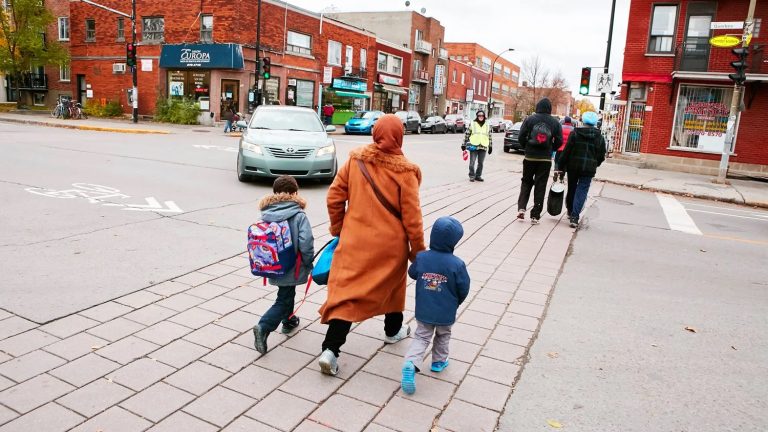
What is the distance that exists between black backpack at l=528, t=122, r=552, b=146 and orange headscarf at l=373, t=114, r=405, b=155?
5.47m

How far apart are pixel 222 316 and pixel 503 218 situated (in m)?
5.69

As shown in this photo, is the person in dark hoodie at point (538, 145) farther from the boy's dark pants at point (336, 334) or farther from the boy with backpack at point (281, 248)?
the boy's dark pants at point (336, 334)

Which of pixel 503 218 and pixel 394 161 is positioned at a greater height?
pixel 394 161

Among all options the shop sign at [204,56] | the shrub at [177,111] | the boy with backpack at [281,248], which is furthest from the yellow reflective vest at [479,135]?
the shrub at [177,111]

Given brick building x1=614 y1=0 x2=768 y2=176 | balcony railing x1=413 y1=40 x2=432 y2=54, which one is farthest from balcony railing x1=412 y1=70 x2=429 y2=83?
brick building x1=614 y1=0 x2=768 y2=176

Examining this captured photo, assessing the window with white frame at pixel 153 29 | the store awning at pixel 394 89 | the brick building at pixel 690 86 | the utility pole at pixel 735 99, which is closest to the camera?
the utility pole at pixel 735 99

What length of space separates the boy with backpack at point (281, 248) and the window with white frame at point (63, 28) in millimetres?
41930

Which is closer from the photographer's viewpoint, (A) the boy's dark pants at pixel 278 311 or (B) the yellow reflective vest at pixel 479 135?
(A) the boy's dark pants at pixel 278 311

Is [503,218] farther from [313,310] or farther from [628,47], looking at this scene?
[628,47]

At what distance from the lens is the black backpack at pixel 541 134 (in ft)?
27.6

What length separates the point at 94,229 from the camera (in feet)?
22.1

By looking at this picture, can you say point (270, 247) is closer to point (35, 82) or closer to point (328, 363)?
point (328, 363)

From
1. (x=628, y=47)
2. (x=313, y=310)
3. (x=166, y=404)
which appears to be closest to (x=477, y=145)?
(x=313, y=310)

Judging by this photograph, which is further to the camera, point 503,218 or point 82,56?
point 82,56
